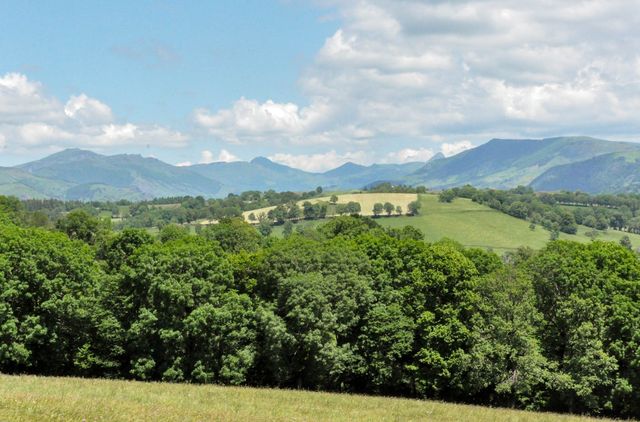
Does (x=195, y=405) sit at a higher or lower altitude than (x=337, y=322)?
higher

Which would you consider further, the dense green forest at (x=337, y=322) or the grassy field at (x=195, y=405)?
the dense green forest at (x=337, y=322)

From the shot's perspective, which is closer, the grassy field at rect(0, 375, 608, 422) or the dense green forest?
the grassy field at rect(0, 375, 608, 422)

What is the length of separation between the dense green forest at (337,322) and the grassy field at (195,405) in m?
7.07

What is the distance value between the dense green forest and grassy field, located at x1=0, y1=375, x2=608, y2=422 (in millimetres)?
7069

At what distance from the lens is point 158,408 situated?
22703 mm

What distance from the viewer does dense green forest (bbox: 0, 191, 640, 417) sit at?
41.5m

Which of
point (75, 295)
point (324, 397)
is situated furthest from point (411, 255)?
point (75, 295)

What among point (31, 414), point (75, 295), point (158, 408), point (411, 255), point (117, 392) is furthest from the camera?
point (411, 255)

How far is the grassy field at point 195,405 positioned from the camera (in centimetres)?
1881

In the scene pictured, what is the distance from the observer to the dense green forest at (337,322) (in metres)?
41.5

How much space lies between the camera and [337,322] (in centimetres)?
4497

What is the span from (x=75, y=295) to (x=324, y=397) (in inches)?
881

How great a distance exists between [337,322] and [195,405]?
1973 centimetres

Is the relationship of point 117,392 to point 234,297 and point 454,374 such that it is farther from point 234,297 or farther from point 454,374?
point 454,374
